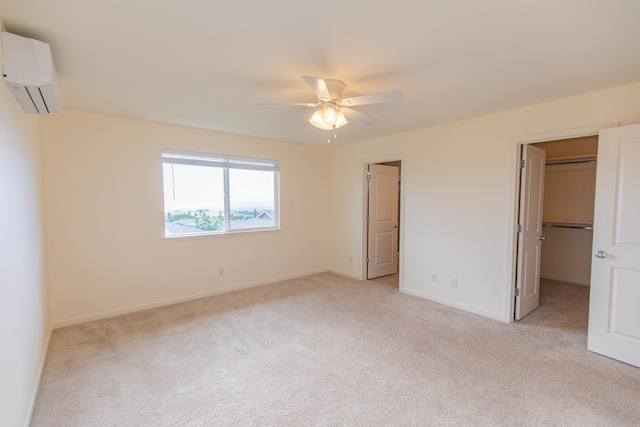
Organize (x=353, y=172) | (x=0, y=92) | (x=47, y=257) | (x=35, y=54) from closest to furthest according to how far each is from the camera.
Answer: (x=0, y=92) < (x=35, y=54) < (x=47, y=257) < (x=353, y=172)

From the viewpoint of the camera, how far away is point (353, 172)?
5.03 meters

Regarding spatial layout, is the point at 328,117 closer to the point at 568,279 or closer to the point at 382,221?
the point at 382,221

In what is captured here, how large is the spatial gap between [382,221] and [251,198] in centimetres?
228

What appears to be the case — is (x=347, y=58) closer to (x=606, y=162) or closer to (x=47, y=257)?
(x=606, y=162)

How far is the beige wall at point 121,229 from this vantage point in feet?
10.1

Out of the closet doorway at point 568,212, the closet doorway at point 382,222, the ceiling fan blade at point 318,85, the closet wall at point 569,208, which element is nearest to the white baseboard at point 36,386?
the ceiling fan blade at point 318,85

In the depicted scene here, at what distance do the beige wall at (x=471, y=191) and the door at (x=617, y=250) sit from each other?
0.35 metres

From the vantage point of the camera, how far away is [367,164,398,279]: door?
16.4ft

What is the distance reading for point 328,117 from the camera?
2385 millimetres

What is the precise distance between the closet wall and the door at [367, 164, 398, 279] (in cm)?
242

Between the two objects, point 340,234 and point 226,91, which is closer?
point 226,91

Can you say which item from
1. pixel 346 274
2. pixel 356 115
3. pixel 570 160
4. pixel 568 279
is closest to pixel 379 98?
pixel 356 115

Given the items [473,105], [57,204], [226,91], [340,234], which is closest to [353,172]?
[340,234]

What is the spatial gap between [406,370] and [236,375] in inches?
52.4
